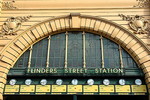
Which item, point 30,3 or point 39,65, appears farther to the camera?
point 30,3

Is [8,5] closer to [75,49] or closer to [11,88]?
[75,49]

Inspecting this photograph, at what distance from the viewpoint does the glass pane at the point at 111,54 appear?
17.0 m

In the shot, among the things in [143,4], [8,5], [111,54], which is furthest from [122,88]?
[8,5]

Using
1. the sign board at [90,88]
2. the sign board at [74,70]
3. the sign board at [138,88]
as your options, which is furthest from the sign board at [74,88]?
the sign board at [138,88]

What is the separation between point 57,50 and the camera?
17.7m

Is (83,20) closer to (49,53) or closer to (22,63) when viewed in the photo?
(49,53)

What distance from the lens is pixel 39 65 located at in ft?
56.5

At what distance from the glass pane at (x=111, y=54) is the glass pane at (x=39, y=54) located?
5.30m

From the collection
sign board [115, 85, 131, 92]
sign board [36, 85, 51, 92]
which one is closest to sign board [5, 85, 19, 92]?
sign board [36, 85, 51, 92]

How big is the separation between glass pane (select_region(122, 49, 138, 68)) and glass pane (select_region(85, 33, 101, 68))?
2.13 metres

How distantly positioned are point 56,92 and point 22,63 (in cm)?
402

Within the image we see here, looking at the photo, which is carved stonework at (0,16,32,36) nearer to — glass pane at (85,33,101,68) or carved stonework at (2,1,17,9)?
carved stonework at (2,1,17,9)

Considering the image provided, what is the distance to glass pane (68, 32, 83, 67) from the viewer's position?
56.2ft

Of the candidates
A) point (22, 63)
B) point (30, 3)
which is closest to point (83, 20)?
point (30, 3)
